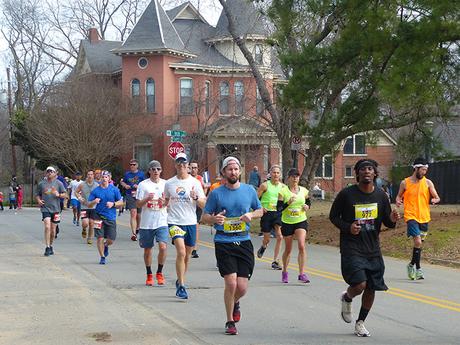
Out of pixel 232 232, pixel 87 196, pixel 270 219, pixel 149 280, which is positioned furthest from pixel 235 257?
pixel 87 196

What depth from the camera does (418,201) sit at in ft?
42.9

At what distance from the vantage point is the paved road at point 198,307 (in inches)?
323

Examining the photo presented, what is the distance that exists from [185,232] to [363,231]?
3.54 metres

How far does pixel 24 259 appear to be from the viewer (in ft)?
52.9

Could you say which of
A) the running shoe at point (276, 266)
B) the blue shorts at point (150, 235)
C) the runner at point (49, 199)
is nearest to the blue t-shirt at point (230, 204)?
the blue shorts at point (150, 235)

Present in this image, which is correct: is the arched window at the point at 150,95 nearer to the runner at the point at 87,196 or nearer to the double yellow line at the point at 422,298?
the runner at the point at 87,196

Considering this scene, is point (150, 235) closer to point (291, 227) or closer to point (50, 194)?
point (291, 227)

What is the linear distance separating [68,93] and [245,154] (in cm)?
1165

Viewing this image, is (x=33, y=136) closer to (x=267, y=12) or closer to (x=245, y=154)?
(x=245, y=154)

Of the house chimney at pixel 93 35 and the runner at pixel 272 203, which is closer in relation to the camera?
the runner at pixel 272 203

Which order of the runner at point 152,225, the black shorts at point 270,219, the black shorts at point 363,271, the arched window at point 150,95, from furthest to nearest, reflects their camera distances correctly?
the arched window at point 150,95 < the black shorts at point 270,219 < the runner at point 152,225 < the black shorts at point 363,271

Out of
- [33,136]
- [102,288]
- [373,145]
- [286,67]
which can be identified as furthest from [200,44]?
[102,288]

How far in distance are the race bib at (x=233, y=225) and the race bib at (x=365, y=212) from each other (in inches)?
50.8

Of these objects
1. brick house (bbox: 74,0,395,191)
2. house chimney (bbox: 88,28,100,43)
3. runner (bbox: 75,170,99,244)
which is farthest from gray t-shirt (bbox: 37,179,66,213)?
house chimney (bbox: 88,28,100,43)
